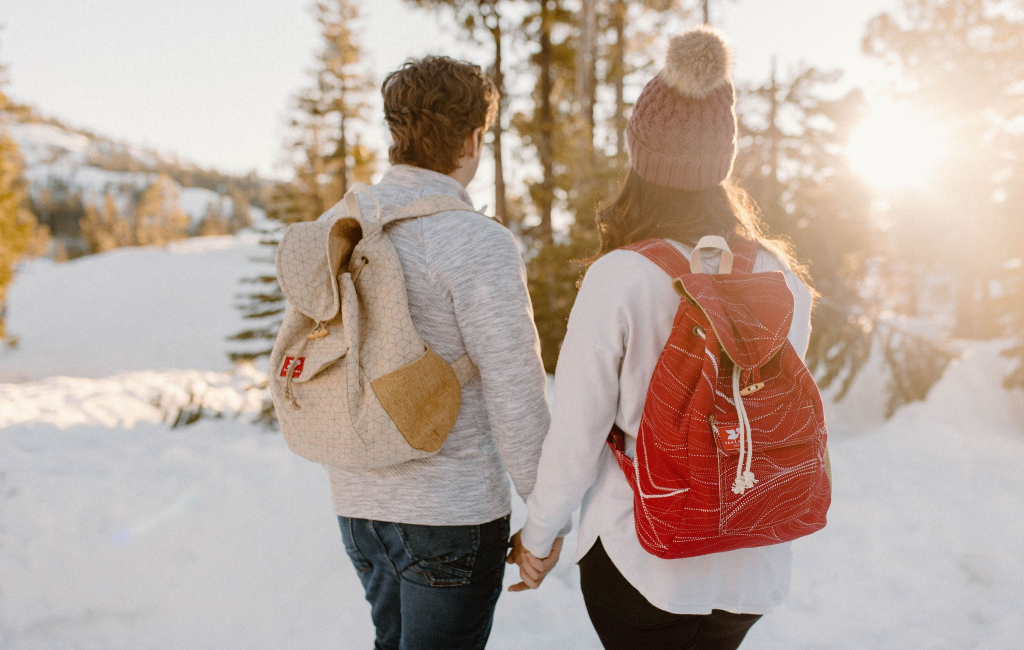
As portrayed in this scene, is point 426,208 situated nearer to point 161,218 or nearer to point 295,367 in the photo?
point 295,367

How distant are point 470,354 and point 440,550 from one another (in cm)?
55

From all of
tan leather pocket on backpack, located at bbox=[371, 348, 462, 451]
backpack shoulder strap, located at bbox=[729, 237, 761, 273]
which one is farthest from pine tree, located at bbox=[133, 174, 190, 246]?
backpack shoulder strap, located at bbox=[729, 237, 761, 273]

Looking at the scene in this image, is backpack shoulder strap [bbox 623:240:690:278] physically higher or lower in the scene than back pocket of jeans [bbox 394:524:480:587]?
higher

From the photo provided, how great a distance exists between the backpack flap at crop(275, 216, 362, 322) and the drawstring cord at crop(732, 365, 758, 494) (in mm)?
972

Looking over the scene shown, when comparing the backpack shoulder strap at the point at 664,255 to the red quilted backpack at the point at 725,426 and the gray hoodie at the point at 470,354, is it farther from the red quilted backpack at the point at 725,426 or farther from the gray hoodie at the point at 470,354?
the gray hoodie at the point at 470,354

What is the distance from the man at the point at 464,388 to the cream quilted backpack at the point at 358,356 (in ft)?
0.29

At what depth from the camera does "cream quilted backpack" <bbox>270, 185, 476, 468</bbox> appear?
1493 millimetres

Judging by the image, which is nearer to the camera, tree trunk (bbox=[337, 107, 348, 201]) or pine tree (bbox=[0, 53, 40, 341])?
pine tree (bbox=[0, 53, 40, 341])

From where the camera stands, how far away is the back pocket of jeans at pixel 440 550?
5.31ft

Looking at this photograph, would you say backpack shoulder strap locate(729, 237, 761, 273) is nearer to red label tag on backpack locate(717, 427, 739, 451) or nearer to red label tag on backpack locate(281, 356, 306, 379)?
red label tag on backpack locate(717, 427, 739, 451)

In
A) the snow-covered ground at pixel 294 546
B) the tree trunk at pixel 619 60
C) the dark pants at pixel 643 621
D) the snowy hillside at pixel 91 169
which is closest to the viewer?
the dark pants at pixel 643 621

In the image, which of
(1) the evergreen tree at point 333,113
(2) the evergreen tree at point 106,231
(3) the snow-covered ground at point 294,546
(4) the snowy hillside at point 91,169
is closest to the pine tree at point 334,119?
(1) the evergreen tree at point 333,113

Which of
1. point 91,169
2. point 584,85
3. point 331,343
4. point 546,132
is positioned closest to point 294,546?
point 331,343

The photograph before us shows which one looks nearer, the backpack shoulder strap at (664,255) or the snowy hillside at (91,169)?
the backpack shoulder strap at (664,255)
